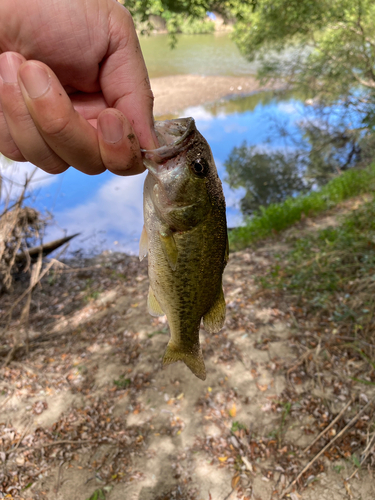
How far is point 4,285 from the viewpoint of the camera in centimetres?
691

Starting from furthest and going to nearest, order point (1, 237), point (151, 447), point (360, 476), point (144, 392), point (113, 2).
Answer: point (1, 237) → point (144, 392) → point (151, 447) → point (360, 476) → point (113, 2)

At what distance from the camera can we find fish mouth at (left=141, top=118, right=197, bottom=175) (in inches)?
67.1

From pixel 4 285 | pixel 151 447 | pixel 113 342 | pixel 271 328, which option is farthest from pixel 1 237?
pixel 271 328

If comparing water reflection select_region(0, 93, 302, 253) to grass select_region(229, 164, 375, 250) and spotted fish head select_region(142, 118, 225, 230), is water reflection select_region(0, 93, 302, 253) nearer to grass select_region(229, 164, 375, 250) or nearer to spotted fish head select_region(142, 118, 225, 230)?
grass select_region(229, 164, 375, 250)

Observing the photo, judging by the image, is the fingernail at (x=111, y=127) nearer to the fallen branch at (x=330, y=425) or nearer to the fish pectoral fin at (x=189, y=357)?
the fish pectoral fin at (x=189, y=357)

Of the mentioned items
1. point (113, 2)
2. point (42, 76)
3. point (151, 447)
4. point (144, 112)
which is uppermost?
point (113, 2)

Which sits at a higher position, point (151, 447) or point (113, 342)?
point (151, 447)

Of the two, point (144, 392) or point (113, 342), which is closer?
point (144, 392)

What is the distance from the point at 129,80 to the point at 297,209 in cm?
738

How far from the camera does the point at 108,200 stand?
35.3ft

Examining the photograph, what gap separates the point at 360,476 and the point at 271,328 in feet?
6.78

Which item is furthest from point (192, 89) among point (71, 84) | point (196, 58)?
point (71, 84)

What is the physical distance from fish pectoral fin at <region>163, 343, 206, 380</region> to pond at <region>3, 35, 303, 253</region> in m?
5.66

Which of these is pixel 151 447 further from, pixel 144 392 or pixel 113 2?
pixel 113 2
